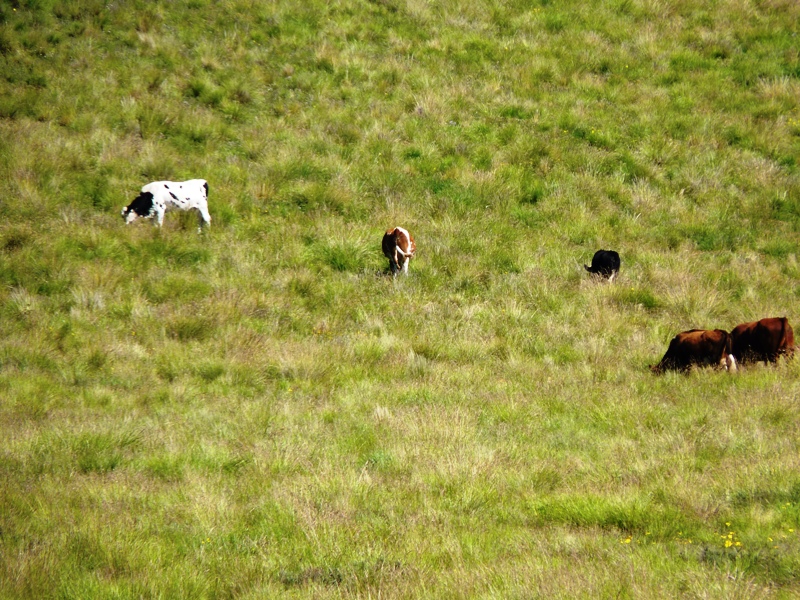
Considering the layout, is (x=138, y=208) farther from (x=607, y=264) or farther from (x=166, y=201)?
(x=607, y=264)

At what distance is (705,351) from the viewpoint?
8758 millimetres

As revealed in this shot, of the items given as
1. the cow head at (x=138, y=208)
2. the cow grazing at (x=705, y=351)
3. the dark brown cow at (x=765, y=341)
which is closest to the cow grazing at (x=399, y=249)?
the cow head at (x=138, y=208)

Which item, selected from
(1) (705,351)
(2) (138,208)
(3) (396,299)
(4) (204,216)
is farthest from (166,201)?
(1) (705,351)

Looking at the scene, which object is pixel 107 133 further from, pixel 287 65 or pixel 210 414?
pixel 210 414

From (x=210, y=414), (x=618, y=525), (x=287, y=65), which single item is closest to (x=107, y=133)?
(x=287, y=65)

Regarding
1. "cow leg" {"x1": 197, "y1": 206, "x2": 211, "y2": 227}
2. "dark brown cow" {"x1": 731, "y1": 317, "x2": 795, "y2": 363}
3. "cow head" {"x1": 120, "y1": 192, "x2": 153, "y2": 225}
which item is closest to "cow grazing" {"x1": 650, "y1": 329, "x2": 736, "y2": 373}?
"dark brown cow" {"x1": 731, "y1": 317, "x2": 795, "y2": 363}

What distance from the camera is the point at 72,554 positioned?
4.59m

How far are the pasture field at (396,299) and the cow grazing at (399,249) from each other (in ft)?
1.24

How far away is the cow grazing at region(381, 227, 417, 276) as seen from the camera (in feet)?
40.3

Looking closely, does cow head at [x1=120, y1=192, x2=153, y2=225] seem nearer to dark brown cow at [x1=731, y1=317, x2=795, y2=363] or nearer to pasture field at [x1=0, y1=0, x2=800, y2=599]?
pasture field at [x1=0, y1=0, x2=800, y2=599]

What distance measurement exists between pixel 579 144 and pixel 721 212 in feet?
11.5

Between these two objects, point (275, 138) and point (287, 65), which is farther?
point (287, 65)

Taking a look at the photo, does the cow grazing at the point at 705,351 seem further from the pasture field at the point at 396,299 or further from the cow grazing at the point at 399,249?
the cow grazing at the point at 399,249

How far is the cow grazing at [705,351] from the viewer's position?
28.6ft
